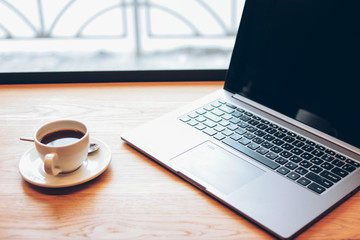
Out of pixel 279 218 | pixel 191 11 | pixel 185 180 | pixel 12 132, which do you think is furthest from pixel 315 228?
pixel 191 11

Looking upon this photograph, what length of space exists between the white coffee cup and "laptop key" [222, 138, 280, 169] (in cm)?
28

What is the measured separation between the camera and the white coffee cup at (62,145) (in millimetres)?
640

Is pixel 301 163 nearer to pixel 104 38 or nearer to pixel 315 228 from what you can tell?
pixel 315 228

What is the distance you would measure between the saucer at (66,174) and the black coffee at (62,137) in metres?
0.05

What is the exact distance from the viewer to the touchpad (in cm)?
66

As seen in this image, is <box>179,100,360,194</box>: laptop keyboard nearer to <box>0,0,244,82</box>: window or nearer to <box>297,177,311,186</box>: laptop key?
<box>297,177,311,186</box>: laptop key

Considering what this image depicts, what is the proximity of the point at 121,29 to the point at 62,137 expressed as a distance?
119cm

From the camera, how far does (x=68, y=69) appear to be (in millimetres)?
1062

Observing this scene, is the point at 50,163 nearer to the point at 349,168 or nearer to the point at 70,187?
the point at 70,187

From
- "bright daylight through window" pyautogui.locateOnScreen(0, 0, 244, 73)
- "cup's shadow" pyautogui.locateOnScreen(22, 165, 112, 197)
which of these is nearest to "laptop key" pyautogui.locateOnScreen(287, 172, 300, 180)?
"cup's shadow" pyautogui.locateOnScreen(22, 165, 112, 197)

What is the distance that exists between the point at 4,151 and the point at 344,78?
0.70 m

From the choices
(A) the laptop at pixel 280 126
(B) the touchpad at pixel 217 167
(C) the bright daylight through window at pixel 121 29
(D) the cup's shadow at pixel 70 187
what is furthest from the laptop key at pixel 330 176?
(C) the bright daylight through window at pixel 121 29

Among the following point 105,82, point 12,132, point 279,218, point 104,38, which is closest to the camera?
point 279,218

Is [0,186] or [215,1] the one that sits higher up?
[215,1]
